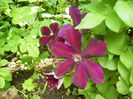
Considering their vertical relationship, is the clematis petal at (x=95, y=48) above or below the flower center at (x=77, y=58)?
above

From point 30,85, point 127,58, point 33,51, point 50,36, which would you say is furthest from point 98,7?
point 30,85

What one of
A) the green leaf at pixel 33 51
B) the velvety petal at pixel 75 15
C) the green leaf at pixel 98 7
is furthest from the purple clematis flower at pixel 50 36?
the green leaf at pixel 33 51

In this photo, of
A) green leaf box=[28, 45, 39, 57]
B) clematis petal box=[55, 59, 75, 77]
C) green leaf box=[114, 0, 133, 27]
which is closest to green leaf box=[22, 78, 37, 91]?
green leaf box=[28, 45, 39, 57]

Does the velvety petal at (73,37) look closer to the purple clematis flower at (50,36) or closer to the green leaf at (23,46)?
the purple clematis flower at (50,36)

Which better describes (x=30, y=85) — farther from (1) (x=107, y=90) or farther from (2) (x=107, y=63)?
(2) (x=107, y=63)

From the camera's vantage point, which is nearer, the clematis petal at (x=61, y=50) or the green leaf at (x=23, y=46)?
the clematis petal at (x=61, y=50)

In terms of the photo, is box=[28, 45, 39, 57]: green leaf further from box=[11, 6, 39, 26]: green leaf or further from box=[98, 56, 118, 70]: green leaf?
box=[98, 56, 118, 70]: green leaf

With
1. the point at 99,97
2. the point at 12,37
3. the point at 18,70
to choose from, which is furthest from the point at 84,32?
the point at 18,70
